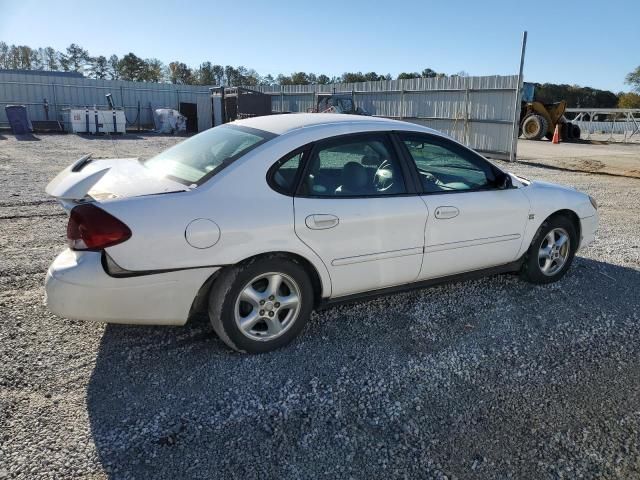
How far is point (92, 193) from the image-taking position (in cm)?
313

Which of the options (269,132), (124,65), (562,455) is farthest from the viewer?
(124,65)

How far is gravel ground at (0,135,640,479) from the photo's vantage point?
2.36 meters

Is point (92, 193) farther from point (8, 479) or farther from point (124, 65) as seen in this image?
point (124, 65)

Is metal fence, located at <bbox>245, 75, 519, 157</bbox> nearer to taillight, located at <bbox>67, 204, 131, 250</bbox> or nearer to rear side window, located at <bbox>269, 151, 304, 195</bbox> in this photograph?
rear side window, located at <bbox>269, 151, 304, 195</bbox>

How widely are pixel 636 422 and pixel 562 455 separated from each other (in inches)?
24.1

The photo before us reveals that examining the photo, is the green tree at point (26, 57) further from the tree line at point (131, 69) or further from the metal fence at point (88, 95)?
the metal fence at point (88, 95)

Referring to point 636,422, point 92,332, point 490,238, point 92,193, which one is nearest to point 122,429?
point 92,332

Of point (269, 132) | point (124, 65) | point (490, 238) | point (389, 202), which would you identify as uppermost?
point (124, 65)

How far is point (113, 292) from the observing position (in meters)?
2.83

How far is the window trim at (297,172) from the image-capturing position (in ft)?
10.5

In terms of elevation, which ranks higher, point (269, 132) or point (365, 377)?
point (269, 132)

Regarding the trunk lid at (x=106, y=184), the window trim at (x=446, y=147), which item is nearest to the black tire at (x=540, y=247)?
the window trim at (x=446, y=147)

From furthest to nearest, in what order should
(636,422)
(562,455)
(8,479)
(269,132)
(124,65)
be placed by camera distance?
(124,65), (269,132), (636,422), (562,455), (8,479)

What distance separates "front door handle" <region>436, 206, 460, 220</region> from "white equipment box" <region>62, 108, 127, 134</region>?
908 inches
